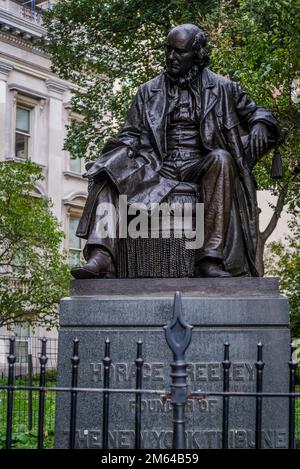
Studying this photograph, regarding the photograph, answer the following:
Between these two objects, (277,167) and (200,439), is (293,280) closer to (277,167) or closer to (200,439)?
(277,167)

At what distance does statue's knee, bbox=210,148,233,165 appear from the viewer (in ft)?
20.0

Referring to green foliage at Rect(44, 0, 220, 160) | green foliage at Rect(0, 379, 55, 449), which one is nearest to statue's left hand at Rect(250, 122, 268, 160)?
green foliage at Rect(0, 379, 55, 449)

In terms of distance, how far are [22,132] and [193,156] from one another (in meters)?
22.1

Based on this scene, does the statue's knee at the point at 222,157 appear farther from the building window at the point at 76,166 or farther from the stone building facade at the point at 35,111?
the building window at the point at 76,166

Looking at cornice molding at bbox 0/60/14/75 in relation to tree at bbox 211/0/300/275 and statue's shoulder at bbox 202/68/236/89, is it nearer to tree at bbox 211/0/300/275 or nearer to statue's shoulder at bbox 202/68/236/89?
tree at bbox 211/0/300/275

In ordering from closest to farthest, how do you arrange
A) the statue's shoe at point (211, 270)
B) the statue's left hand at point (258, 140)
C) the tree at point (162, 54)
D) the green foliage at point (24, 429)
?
the statue's shoe at point (211, 270) < the statue's left hand at point (258, 140) < the green foliage at point (24, 429) < the tree at point (162, 54)

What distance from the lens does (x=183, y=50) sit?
267 inches

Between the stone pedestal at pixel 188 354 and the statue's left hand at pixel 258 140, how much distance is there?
1.31 metres

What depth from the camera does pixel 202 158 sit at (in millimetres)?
6531

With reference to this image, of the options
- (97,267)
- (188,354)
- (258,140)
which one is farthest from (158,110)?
(188,354)

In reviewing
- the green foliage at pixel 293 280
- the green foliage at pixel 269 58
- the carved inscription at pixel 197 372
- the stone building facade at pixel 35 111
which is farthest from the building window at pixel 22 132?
the carved inscription at pixel 197 372

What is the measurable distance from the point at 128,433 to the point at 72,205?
Result: 2458 centimetres

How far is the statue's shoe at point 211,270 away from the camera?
5840 millimetres

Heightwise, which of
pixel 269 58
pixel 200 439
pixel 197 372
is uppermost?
pixel 269 58
